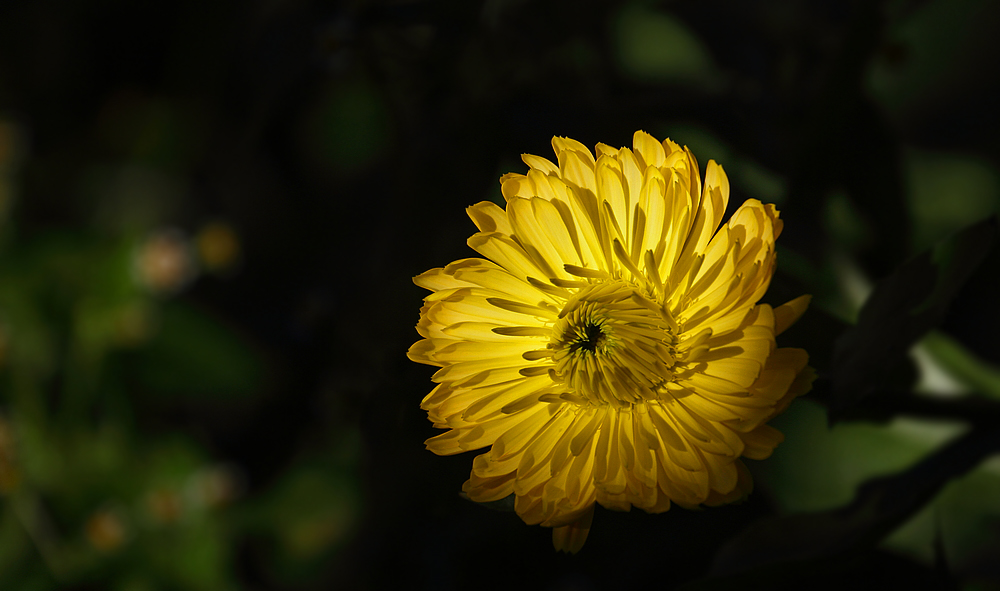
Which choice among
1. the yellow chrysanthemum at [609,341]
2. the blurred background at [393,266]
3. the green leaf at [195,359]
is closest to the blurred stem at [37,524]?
the blurred background at [393,266]

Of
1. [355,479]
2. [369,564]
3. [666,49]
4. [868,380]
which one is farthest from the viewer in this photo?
[355,479]

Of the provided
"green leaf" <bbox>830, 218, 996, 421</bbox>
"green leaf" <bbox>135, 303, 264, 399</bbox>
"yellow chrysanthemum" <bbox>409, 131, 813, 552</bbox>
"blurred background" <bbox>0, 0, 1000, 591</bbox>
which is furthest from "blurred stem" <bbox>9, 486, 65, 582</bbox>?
"green leaf" <bbox>830, 218, 996, 421</bbox>

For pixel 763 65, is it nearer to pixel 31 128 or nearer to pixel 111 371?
pixel 111 371

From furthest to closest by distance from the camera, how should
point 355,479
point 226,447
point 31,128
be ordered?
point 31,128, point 226,447, point 355,479

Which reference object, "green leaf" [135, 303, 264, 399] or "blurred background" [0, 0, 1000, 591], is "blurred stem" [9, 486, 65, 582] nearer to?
"blurred background" [0, 0, 1000, 591]

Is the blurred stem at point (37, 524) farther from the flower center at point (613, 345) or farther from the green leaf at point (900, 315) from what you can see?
the green leaf at point (900, 315)

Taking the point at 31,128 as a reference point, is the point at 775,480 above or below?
below

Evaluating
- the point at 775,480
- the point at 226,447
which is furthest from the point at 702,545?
the point at 226,447

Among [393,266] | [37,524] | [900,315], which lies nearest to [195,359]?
[37,524]
